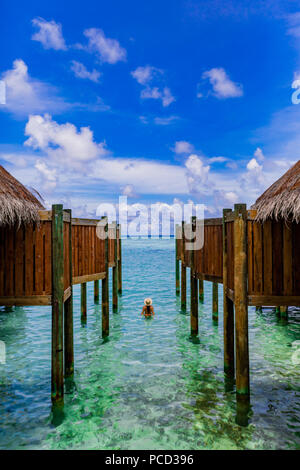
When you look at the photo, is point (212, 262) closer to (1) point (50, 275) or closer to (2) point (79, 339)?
(1) point (50, 275)

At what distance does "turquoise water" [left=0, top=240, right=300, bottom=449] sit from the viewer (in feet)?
18.5

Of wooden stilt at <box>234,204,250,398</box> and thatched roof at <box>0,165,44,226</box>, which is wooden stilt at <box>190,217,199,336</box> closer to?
wooden stilt at <box>234,204,250,398</box>

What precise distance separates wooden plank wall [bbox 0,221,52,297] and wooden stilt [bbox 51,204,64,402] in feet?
0.58

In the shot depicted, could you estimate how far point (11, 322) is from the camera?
1404cm

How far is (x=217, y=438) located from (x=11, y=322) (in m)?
11.3

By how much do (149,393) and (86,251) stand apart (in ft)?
14.7

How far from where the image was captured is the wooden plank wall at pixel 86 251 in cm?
905

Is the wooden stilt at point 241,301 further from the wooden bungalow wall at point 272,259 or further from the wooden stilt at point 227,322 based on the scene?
the wooden stilt at point 227,322

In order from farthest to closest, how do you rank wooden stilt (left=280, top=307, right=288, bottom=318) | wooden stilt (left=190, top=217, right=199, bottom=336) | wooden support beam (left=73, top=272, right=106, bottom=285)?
wooden stilt (left=280, top=307, right=288, bottom=318) < wooden stilt (left=190, top=217, right=199, bottom=336) < wooden support beam (left=73, top=272, right=106, bottom=285)

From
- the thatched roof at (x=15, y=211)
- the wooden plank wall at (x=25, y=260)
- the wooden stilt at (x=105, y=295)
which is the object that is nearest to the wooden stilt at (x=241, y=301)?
the wooden plank wall at (x=25, y=260)

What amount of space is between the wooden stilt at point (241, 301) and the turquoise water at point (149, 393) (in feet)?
Result: 3.19

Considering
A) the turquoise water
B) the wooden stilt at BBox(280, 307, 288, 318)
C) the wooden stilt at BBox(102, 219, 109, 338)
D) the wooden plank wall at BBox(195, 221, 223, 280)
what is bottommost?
the turquoise water

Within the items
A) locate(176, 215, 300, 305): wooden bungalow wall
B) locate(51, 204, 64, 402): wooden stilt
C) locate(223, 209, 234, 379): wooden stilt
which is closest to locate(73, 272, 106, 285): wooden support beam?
locate(51, 204, 64, 402): wooden stilt

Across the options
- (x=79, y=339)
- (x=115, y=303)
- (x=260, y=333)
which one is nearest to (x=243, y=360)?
(x=260, y=333)
